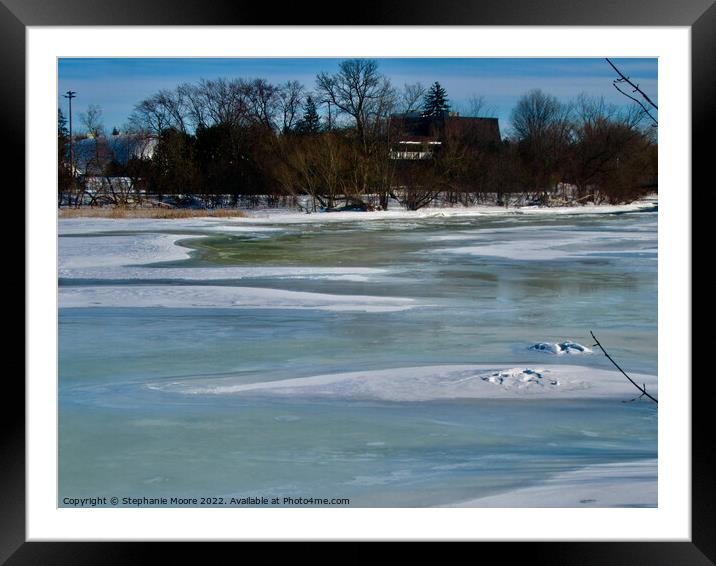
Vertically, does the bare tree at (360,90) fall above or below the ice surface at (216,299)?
above

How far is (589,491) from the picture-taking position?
12.0 feet

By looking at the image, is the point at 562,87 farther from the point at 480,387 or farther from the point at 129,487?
the point at 129,487

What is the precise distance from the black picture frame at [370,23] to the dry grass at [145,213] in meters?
3.77

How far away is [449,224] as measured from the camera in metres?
8.27

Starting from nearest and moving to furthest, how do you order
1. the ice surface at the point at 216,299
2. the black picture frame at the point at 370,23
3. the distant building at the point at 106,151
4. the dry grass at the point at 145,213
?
1. the black picture frame at the point at 370,23
2. the ice surface at the point at 216,299
3. the distant building at the point at 106,151
4. the dry grass at the point at 145,213

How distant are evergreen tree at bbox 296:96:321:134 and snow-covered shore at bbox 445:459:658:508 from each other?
4.77m

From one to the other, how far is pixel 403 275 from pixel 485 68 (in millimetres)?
2130

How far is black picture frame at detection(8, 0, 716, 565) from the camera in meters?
3.17

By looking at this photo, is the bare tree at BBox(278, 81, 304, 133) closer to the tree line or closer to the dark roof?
the tree line

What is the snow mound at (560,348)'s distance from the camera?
17.5ft

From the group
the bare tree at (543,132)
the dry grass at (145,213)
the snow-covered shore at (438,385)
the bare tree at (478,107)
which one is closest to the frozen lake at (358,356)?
the snow-covered shore at (438,385)

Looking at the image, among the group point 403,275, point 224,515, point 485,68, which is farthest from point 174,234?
point 224,515

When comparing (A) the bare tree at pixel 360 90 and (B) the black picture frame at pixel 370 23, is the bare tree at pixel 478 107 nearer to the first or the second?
(A) the bare tree at pixel 360 90

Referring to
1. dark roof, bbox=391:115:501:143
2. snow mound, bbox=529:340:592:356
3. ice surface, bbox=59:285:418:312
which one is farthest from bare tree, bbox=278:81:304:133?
snow mound, bbox=529:340:592:356
